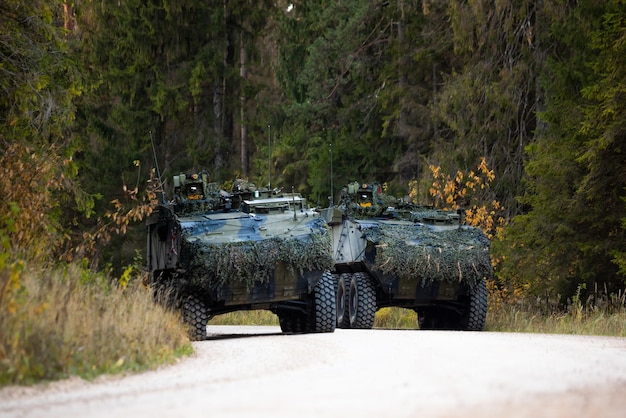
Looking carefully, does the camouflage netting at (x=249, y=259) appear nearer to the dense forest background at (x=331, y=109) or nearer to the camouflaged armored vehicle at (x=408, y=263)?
the dense forest background at (x=331, y=109)

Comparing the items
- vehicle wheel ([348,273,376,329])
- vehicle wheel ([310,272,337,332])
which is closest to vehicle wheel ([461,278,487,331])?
vehicle wheel ([348,273,376,329])

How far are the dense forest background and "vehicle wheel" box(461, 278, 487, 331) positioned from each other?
2205mm

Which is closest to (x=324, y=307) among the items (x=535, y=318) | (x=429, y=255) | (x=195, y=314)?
(x=195, y=314)

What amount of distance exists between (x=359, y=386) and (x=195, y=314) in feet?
28.1

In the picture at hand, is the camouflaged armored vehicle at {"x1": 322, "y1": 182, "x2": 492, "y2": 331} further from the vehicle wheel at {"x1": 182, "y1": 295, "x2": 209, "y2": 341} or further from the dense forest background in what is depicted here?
the vehicle wheel at {"x1": 182, "y1": 295, "x2": 209, "y2": 341}

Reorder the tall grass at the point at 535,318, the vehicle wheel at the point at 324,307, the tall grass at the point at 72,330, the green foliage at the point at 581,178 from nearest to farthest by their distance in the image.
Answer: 1. the tall grass at the point at 72,330
2. the vehicle wheel at the point at 324,307
3. the tall grass at the point at 535,318
4. the green foliage at the point at 581,178

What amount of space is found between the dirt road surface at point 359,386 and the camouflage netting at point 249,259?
11.9 feet

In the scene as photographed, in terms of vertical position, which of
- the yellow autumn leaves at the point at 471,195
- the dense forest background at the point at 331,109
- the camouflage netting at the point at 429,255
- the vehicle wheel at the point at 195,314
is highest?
the dense forest background at the point at 331,109

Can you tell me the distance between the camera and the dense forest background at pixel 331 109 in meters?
19.2

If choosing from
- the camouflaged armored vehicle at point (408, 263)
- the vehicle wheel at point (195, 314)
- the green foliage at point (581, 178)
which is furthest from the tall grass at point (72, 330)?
the green foliage at point (581, 178)

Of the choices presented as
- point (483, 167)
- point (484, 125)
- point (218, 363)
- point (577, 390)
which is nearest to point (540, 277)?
point (483, 167)

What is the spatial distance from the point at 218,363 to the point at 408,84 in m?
27.9

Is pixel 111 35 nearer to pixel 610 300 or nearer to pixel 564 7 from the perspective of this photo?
pixel 564 7

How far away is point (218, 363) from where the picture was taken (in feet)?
39.9
